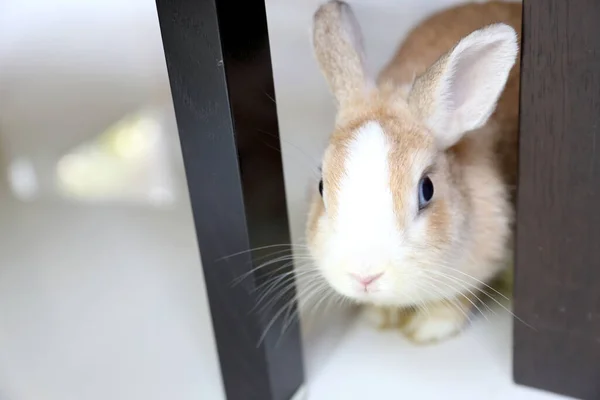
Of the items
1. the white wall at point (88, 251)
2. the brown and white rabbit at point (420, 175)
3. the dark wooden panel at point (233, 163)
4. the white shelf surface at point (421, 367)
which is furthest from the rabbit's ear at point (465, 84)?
the white wall at point (88, 251)

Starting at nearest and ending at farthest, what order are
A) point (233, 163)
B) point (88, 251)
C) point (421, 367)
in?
point (233, 163), point (421, 367), point (88, 251)

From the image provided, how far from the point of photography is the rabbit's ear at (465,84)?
0.82 m

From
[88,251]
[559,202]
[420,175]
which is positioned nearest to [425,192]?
[420,175]

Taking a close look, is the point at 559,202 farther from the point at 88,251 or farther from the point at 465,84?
the point at 88,251

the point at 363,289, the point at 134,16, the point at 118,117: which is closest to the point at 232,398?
the point at 363,289

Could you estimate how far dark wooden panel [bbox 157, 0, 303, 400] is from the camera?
72 centimetres

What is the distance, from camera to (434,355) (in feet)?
3.37

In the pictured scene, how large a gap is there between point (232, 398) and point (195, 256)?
1.00 feet

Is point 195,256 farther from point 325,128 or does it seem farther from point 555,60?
point 555,60

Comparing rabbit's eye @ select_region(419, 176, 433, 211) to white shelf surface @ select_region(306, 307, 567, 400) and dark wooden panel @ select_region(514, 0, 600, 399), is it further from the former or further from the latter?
white shelf surface @ select_region(306, 307, 567, 400)

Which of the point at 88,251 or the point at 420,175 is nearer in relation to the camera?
the point at 420,175

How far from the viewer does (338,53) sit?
35.8 inches

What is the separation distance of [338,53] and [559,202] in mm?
271

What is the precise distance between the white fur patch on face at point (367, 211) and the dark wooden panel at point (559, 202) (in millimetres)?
132
